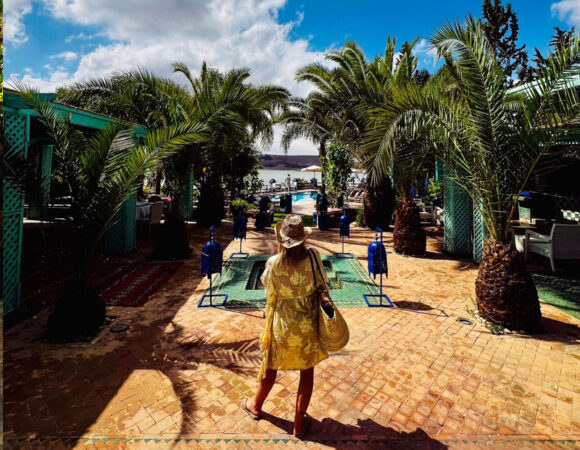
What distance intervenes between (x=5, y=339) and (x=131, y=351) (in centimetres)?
181

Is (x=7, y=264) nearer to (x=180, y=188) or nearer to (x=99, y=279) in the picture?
(x=99, y=279)

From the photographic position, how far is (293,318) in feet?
8.22

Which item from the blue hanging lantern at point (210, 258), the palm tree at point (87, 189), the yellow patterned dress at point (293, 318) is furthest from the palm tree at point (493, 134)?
the palm tree at point (87, 189)

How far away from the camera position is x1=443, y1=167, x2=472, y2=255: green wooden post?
8.41 m

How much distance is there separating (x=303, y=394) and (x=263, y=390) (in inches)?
15.8

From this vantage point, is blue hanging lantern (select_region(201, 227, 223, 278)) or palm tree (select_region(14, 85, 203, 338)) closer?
palm tree (select_region(14, 85, 203, 338))

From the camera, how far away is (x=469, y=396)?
3.09 metres

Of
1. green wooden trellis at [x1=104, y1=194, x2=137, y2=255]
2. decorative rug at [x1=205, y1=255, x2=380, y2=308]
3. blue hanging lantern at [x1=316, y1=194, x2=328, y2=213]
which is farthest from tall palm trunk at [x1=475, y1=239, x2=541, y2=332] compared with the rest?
blue hanging lantern at [x1=316, y1=194, x2=328, y2=213]

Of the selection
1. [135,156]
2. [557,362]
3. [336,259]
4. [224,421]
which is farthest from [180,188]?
[557,362]

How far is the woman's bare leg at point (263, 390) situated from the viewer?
8.77ft

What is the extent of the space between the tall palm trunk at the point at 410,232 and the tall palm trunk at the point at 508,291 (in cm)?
394

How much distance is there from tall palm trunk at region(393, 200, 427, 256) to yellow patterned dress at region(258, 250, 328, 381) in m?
6.80

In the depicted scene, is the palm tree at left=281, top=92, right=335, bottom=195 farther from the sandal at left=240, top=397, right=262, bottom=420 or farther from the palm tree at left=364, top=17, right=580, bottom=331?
the sandal at left=240, top=397, right=262, bottom=420

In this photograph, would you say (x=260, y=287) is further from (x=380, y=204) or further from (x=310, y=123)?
(x=310, y=123)
